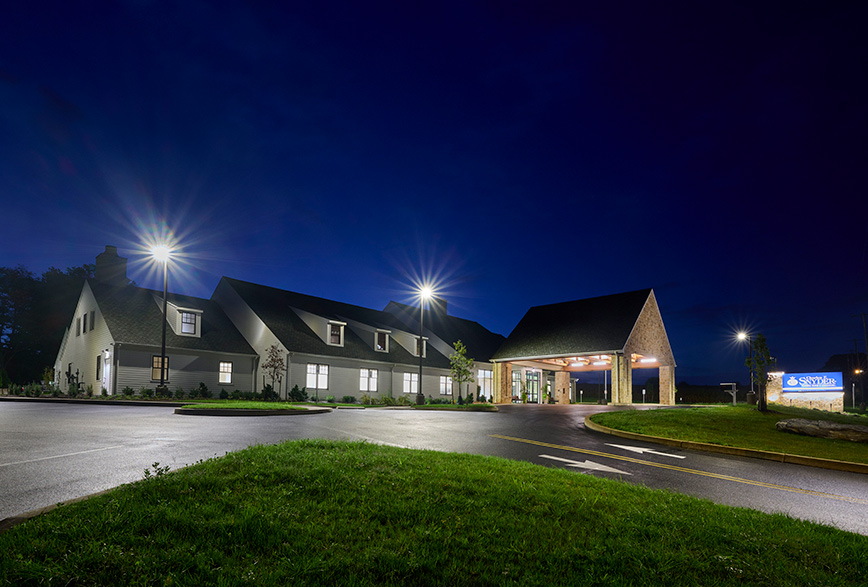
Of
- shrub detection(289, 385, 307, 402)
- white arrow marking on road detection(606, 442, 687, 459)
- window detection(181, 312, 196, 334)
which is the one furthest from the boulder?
window detection(181, 312, 196, 334)

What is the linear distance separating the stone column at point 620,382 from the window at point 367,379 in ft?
55.1

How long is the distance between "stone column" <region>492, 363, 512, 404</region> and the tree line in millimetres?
41516

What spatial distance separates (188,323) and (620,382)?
28421 mm

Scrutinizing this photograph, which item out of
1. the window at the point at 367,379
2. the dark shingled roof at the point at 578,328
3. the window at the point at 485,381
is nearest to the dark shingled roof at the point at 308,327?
the window at the point at 367,379

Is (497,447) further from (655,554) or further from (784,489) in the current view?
(655,554)

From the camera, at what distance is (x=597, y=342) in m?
35.3

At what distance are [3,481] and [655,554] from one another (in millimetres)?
8000

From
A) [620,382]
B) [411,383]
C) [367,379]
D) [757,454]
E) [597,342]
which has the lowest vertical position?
[411,383]

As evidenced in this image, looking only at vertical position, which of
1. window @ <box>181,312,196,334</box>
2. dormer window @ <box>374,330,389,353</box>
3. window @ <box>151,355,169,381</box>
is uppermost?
window @ <box>181,312,196,334</box>

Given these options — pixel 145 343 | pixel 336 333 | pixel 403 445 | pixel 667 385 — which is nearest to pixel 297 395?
pixel 336 333

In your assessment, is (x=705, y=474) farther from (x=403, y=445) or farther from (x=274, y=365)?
(x=274, y=365)

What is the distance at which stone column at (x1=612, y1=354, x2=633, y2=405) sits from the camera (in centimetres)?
3356

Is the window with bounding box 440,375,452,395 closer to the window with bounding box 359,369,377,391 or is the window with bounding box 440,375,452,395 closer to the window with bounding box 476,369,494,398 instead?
the window with bounding box 476,369,494,398

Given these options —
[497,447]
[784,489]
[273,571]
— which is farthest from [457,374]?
[273,571]
